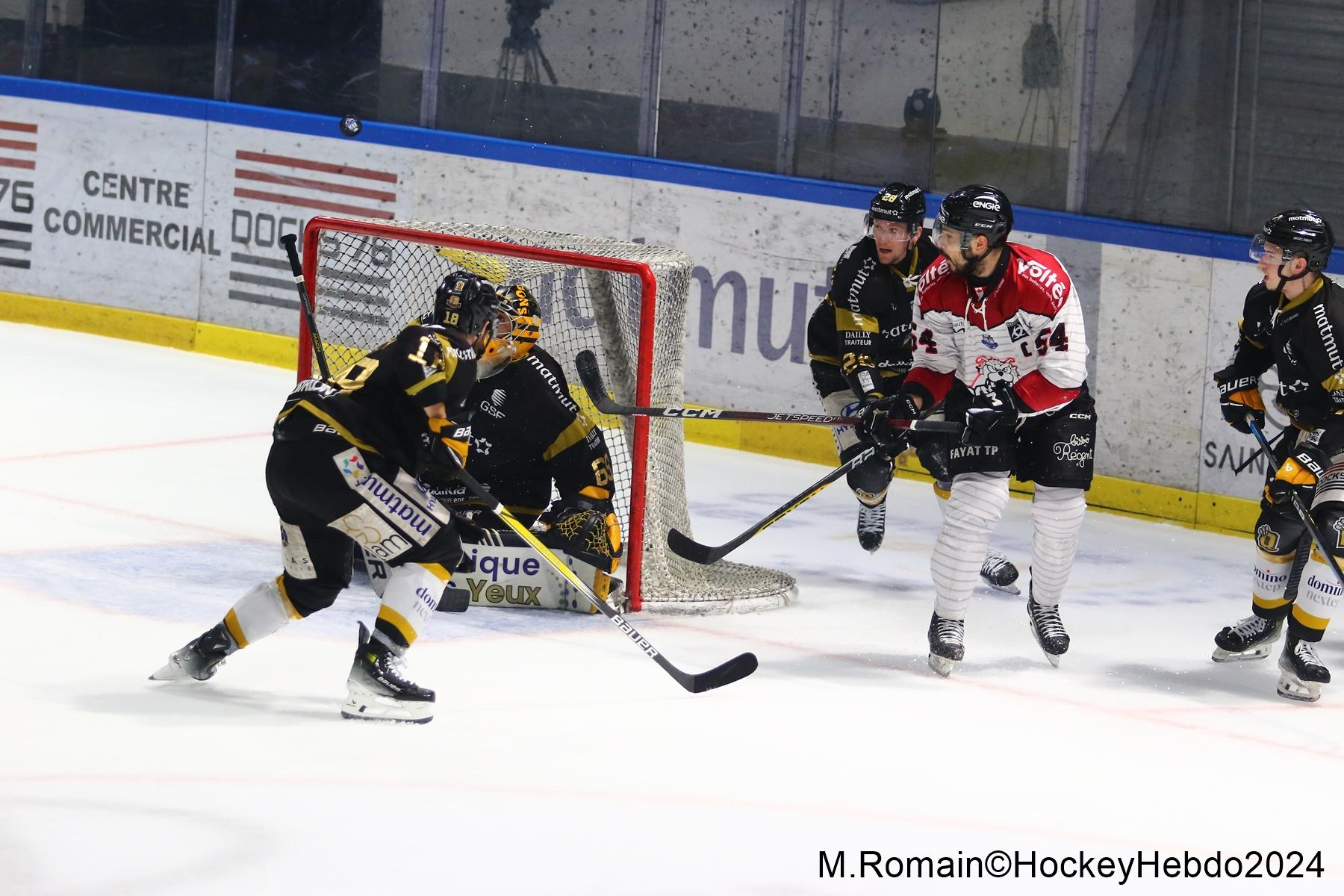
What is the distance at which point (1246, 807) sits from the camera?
4113 mm

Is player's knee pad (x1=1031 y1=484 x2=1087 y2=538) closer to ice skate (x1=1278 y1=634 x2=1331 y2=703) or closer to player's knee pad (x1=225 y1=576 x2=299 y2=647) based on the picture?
ice skate (x1=1278 y1=634 x2=1331 y2=703)

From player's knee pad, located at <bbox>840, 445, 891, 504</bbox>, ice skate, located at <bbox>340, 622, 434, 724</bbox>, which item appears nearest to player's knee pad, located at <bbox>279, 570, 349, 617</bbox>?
ice skate, located at <bbox>340, 622, 434, 724</bbox>

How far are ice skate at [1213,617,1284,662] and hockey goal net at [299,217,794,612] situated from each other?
4.03ft

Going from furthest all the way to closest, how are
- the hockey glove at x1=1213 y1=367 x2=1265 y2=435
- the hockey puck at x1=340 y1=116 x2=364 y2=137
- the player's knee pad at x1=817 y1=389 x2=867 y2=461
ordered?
the hockey puck at x1=340 y1=116 x2=364 y2=137 < the player's knee pad at x1=817 y1=389 x2=867 y2=461 < the hockey glove at x1=1213 y1=367 x2=1265 y2=435

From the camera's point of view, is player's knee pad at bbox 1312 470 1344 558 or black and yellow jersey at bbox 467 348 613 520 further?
black and yellow jersey at bbox 467 348 613 520

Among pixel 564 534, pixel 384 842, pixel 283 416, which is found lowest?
pixel 384 842

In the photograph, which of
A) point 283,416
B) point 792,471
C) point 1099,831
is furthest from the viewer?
point 792,471

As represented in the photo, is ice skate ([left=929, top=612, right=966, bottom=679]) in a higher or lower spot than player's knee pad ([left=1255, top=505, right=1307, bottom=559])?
lower

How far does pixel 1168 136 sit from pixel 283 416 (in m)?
4.03

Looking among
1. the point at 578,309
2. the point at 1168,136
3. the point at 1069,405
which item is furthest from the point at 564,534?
the point at 1168,136

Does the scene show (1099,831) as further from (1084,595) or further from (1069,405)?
(1084,595)

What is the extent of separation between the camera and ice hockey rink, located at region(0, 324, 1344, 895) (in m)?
3.59

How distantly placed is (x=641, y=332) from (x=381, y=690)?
158 cm

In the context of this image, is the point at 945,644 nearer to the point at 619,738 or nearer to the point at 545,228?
the point at 619,738
